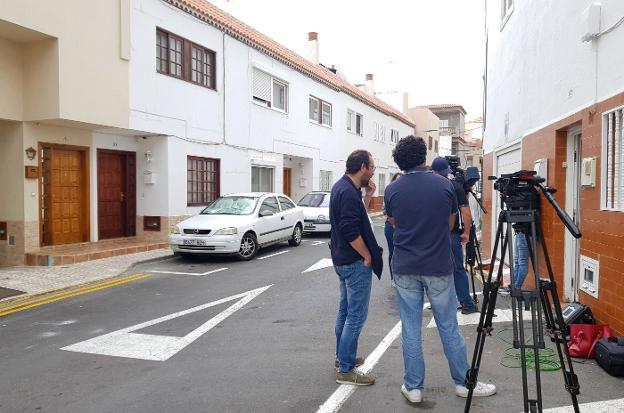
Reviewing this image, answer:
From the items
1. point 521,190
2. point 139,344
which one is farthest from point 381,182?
point 521,190

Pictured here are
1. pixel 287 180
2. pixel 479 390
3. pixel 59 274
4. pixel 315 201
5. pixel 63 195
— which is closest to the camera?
pixel 479 390

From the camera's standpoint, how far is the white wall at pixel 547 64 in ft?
17.6

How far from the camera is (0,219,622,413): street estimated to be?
12.9ft

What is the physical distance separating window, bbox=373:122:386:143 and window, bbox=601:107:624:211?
25.6 m

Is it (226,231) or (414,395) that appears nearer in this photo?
(414,395)

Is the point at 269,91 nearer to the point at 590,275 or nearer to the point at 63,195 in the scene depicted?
the point at 63,195

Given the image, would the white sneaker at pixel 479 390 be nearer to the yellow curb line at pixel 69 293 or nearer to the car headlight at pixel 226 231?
the yellow curb line at pixel 69 293

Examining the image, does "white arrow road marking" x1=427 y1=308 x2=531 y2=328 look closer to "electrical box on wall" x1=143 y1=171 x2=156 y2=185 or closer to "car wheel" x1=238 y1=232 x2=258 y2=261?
"car wheel" x1=238 y1=232 x2=258 y2=261

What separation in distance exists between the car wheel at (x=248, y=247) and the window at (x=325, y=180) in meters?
12.1

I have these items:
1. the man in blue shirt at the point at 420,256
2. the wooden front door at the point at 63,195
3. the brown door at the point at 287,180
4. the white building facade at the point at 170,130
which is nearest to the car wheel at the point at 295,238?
the white building facade at the point at 170,130

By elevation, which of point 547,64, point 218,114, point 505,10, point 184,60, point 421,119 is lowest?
point 547,64

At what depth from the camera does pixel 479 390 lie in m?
3.96

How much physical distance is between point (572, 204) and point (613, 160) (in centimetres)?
156

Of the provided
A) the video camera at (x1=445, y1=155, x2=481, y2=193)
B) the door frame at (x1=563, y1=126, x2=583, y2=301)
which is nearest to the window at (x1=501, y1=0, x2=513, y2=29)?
the door frame at (x1=563, y1=126, x2=583, y2=301)
